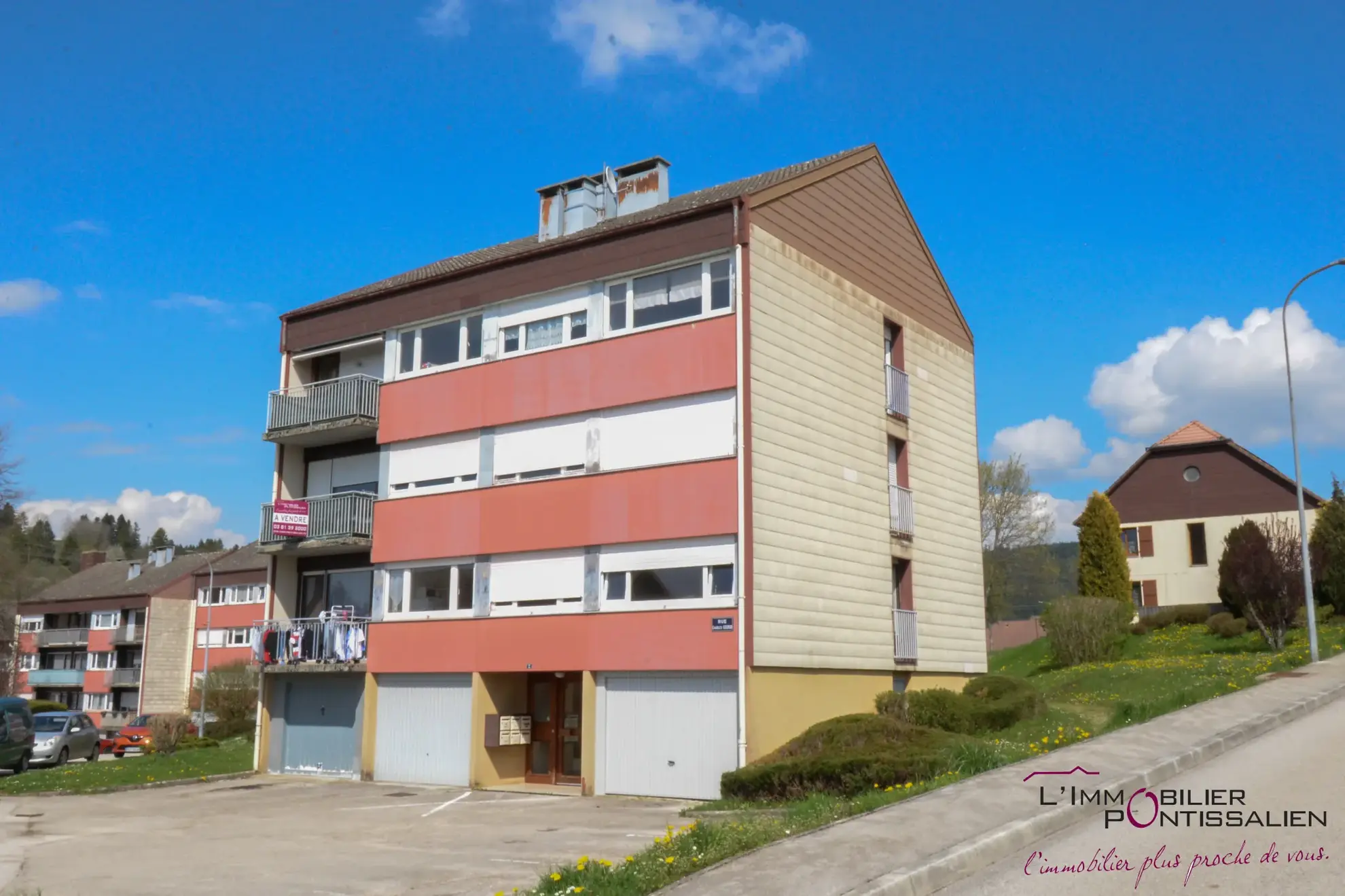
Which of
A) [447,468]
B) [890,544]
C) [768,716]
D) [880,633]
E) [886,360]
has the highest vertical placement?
[886,360]

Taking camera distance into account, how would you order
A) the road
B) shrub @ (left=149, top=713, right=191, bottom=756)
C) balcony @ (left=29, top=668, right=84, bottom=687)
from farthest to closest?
balcony @ (left=29, top=668, right=84, bottom=687) < shrub @ (left=149, top=713, right=191, bottom=756) < the road

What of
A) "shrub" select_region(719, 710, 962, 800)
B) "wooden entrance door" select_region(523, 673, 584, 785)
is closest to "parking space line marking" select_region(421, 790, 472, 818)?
"wooden entrance door" select_region(523, 673, 584, 785)

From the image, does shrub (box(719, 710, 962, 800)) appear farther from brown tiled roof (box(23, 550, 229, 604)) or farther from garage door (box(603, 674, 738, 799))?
brown tiled roof (box(23, 550, 229, 604))

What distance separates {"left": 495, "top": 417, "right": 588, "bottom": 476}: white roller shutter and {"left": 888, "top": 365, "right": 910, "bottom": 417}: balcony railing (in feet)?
23.6

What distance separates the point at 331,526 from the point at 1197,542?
38616 mm

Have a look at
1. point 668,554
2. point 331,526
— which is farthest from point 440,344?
point 668,554

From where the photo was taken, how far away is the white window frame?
21719mm

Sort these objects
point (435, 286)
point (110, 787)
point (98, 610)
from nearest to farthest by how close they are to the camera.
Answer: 1. point (110, 787)
2. point (435, 286)
3. point (98, 610)

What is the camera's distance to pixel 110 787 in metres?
24.5

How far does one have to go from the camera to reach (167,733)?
32.2 meters

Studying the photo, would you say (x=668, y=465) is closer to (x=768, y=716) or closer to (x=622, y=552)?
(x=622, y=552)

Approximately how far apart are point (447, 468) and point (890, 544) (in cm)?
963

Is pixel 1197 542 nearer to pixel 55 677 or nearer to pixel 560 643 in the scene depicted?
pixel 560 643

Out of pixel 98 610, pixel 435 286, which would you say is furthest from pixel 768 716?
pixel 98 610
